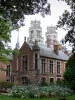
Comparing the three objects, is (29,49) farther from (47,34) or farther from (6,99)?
(47,34)

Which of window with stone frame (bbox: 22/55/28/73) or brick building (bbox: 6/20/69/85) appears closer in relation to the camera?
brick building (bbox: 6/20/69/85)

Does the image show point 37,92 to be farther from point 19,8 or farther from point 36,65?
point 36,65

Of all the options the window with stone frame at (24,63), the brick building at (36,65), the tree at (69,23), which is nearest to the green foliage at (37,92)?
the tree at (69,23)

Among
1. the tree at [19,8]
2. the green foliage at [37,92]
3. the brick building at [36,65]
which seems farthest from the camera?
the brick building at [36,65]

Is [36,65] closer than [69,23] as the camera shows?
No

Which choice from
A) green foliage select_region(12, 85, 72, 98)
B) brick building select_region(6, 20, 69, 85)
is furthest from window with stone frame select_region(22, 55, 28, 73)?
green foliage select_region(12, 85, 72, 98)

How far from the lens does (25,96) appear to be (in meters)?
26.0

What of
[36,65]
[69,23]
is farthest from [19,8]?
[36,65]

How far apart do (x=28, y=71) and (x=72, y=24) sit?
3023 cm

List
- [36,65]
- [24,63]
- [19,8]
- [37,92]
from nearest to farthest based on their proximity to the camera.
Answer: [19,8]
[37,92]
[36,65]
[24,63]

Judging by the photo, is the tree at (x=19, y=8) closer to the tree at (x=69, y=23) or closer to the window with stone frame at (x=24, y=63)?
the tree at (x=69, y=23)

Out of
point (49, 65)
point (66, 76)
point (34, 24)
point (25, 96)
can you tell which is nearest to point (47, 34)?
point (34, 24)

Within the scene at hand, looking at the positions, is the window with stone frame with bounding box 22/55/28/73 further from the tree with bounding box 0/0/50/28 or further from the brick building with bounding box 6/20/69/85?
the tree with bounding box 0/0/50/28

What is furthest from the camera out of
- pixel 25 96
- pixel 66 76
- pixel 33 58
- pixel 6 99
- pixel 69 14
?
pixel 33 58
